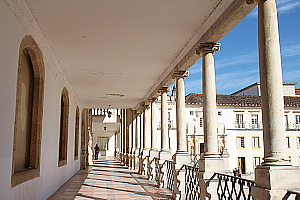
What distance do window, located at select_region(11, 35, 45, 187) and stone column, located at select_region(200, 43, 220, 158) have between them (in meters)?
3.09

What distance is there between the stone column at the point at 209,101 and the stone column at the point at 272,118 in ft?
6.15

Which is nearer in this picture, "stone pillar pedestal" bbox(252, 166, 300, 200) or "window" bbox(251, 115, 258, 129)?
"stone pillar pedestal" bbox(252, 166, 300, 200)

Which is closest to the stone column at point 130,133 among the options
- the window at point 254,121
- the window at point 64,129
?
the window at point 64,129

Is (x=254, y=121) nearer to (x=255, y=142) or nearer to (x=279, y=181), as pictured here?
(x=255, y=142)

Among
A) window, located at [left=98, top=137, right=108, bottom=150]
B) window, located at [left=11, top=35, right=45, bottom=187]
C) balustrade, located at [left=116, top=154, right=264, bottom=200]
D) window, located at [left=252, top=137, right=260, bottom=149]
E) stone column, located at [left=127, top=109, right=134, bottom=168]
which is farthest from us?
window, located at [left=98, top=137, right=108, bottom=150]

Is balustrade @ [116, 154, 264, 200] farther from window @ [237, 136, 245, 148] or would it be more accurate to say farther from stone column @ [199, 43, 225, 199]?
window @ [237, 136, 245, 148]

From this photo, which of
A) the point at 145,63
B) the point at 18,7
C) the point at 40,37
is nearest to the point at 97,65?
the point at 145,63

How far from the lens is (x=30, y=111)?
6.18m

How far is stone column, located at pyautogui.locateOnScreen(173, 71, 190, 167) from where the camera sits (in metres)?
7.45

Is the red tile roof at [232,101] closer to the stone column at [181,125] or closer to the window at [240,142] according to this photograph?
the window at [240,142]

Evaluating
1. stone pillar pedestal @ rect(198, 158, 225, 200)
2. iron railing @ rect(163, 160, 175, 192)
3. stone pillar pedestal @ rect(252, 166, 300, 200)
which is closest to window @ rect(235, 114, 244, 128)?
iron railing @ rect(163, 160, 175, 192)

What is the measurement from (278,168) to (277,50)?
132cm

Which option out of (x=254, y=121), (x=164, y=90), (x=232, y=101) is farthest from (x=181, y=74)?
(x=254, y=121)

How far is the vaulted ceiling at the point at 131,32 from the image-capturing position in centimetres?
483
